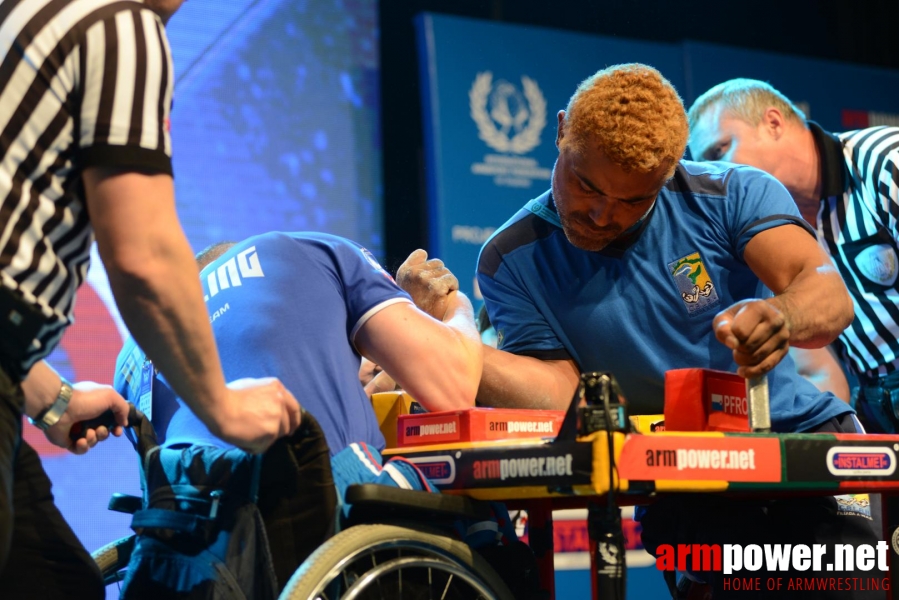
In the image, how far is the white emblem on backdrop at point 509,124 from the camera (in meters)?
4.43

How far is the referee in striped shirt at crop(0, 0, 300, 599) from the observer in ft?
3.54

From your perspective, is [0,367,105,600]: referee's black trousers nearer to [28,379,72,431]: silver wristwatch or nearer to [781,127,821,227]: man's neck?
[28,379,72,431]: silver wristwatch

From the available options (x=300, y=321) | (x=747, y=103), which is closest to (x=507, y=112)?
(x=747, y=103)

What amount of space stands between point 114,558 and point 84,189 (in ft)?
3.07

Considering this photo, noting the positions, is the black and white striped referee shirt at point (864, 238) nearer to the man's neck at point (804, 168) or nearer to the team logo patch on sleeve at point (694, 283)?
the man's neck at point (804, 168)

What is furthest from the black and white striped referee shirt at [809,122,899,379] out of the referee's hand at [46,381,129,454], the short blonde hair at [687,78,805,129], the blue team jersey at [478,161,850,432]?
the referee's hand at [46,381,129,454]

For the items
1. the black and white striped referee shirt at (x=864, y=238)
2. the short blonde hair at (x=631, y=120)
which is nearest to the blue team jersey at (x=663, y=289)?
the short blonde hair at (x=631, y=120)

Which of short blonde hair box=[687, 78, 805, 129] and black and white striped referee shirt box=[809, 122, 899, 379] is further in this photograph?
short blonde hair box=[687, 78, 805, 129]

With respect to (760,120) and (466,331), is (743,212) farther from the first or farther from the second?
(760,120)

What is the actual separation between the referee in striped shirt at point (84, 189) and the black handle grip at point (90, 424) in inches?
17.7

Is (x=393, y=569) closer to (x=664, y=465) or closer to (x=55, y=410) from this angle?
(x=664, y=465)

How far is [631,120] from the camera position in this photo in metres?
1.88

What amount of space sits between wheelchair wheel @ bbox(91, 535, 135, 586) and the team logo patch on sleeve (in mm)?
1204

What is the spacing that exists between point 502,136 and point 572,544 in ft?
6.18
